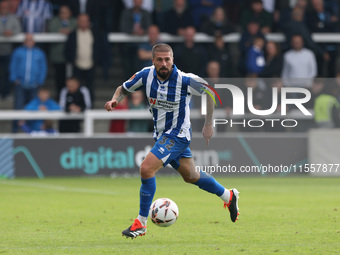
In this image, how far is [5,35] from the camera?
17922 millimetres

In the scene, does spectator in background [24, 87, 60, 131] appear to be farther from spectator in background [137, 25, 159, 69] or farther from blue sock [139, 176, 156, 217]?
blue sock [139, 176, 156, 217]

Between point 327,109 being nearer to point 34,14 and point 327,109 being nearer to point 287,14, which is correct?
point 287,14

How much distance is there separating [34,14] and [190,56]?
389 cm

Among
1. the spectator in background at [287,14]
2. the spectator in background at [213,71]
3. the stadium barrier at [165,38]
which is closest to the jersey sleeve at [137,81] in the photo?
the spectator in background at [213,71]

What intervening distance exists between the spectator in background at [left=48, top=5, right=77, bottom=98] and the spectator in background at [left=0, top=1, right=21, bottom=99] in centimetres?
90

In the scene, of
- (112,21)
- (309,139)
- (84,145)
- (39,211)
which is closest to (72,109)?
(84,145)

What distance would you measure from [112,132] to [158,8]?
3778 mm

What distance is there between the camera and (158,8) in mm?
19156

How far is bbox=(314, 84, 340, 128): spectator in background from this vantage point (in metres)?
16.3

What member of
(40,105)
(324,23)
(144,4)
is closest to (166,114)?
(40,105)

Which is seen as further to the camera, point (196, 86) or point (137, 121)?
point (137, 121)

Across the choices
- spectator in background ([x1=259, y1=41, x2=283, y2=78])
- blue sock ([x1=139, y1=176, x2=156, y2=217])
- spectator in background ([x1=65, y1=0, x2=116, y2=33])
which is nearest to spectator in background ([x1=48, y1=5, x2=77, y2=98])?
spectator in background ([x1=65, y1=0, x2=116, y2=33])

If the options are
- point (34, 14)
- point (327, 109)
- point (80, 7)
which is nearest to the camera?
point (327, 109)

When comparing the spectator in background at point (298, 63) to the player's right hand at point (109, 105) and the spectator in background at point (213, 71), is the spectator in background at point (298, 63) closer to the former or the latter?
the spectator in background at point (213, 71)
